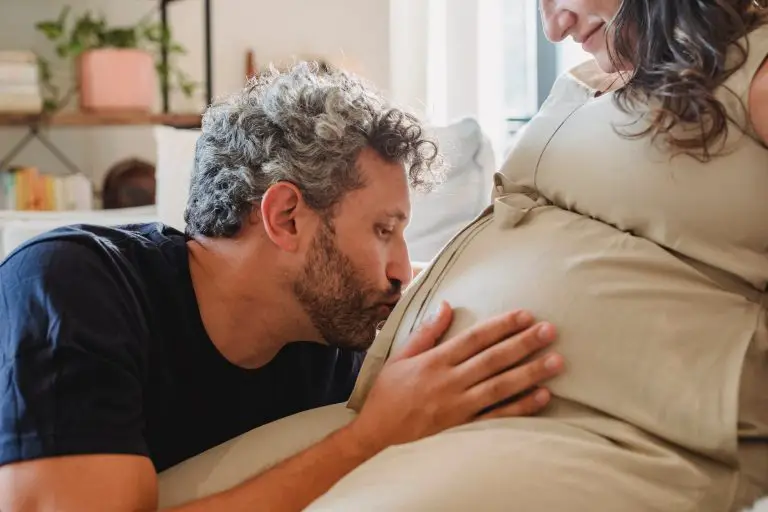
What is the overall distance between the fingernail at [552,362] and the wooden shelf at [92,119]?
2.41 m

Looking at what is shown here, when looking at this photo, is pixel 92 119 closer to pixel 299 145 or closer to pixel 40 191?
pixel 40 191

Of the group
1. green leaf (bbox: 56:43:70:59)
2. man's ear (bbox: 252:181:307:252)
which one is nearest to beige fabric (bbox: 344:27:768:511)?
man's ear (bbox: 252:181:307:252)

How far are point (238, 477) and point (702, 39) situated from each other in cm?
65

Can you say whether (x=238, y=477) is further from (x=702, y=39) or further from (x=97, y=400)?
(x=702, y=39)

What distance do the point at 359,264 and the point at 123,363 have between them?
0.31m

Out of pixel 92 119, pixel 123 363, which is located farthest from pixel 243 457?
pixel 92 119

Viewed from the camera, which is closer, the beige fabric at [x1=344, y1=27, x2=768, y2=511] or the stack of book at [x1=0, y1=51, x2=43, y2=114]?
the beige fabric at [x1=344, y1=27, x2=768, y2=511]

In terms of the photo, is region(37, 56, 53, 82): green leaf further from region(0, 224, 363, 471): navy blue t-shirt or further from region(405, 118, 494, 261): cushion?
region(0, 224, 363, 471): navy blue t-shirt

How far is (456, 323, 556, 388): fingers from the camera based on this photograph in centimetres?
87

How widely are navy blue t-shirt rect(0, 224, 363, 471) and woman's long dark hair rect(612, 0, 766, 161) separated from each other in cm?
58

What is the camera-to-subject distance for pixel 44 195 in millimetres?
2998

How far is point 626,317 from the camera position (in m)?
0.85

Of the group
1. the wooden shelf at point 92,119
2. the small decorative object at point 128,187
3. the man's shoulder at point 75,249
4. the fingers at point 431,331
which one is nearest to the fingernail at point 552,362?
the fingers at point 431,331

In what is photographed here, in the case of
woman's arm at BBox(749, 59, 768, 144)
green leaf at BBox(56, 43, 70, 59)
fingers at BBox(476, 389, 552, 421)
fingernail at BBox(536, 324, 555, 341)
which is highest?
green leaf at BBox(56, 43, 70, 59)
